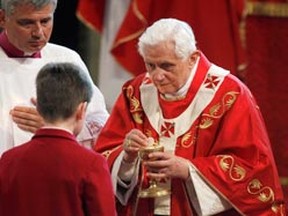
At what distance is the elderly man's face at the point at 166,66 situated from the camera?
4.80m

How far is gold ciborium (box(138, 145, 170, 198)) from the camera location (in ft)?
15.5

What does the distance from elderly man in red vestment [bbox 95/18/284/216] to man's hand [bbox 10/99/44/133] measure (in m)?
0.38

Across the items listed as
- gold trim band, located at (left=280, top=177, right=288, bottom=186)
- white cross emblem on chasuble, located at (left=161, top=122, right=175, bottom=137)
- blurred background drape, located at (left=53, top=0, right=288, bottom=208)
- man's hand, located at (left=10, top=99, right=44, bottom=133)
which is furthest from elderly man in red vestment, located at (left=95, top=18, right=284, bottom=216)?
gold trim band, located at (left=280, top=177, right=288, bottom=186)

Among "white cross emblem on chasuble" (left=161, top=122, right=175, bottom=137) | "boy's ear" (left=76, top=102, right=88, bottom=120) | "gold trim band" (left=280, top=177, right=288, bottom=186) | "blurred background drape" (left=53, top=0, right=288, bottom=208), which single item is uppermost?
"boy's ear" (left=76, top=102, right=88, bottom=120)

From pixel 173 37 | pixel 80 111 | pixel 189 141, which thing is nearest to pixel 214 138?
pixel 189 141

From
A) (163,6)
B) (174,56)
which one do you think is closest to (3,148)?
(174,56)

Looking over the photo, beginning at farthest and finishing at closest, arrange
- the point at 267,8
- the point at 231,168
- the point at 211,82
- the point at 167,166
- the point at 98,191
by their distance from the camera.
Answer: the point at 267,8
the point at 211,82
the point at 231,168
the point at 167,166
the point at 98,191

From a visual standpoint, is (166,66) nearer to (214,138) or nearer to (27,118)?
(214,138)

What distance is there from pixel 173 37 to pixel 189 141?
467mm

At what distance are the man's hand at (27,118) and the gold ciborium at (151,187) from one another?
0.47m

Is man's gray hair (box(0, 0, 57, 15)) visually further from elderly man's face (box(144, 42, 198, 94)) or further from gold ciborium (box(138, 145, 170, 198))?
gold ciborium (box(138, 145, 170, 198))

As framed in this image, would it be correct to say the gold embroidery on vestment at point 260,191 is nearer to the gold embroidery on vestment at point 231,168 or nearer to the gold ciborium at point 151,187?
the gold embroidery on vestment at point 231,168

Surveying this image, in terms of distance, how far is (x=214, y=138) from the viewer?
4.92 m

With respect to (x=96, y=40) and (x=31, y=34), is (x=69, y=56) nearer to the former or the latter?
(x=31, y=34)
